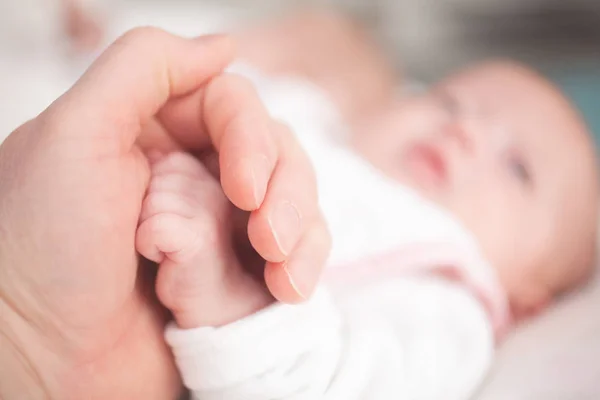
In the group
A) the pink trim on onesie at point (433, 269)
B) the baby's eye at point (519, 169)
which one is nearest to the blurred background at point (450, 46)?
the pink trim on onesie at point (433, 269)

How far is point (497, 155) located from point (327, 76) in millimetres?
478

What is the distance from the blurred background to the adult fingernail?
0.31 meters

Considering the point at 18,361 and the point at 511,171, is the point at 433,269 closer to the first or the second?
the point at 511,171

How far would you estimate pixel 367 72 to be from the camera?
4.61 feet

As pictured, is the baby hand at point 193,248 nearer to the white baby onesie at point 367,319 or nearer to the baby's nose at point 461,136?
the white baby onesie at point 367,319

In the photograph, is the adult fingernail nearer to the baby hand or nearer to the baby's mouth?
the baby hand

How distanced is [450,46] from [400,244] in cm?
99

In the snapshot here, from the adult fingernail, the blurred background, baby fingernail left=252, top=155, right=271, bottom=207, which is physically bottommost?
the blurred background

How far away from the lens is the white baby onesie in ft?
1.79

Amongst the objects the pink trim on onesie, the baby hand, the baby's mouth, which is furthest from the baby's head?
the baby hand

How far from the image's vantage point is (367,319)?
0.67 metres

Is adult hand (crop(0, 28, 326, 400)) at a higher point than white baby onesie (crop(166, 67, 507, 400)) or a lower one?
higher

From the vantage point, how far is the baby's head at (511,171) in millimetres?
940

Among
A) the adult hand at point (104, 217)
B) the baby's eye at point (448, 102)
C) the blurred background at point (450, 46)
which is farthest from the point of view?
the baby's eye at point (448, 102)
